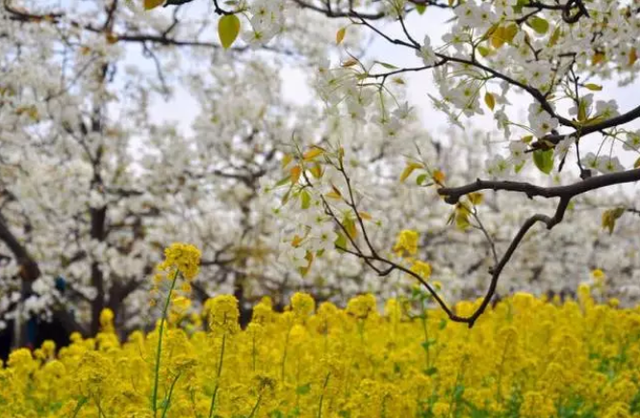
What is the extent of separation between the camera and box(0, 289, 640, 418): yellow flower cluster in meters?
2.69

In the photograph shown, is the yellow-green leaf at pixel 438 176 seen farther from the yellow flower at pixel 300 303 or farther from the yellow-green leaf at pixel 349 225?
the yellow flower at pixel 300 303

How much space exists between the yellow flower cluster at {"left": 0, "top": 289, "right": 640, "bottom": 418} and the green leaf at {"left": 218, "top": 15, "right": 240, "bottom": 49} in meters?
1.02

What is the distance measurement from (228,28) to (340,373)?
1.48 meters

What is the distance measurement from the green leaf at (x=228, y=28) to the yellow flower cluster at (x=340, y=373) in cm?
102

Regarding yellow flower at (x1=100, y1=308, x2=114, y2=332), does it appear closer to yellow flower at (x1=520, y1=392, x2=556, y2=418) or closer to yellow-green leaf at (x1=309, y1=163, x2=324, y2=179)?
yellow flower at (x1=520, y1=392, x2=556, y2=418)

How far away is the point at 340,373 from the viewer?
9.70 ft

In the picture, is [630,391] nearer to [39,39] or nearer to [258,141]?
[39,39]

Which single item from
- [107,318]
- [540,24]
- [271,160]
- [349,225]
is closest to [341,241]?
[349,225]

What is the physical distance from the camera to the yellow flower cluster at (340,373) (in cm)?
269

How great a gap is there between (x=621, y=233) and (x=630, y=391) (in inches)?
651

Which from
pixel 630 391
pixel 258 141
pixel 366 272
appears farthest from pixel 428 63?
pixel 366 272

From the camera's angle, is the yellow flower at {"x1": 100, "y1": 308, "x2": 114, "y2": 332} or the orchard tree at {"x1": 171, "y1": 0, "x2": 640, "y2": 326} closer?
the orchard tree at {"x1": 171, "y1": 0, "x2": 640, "y2": 326}

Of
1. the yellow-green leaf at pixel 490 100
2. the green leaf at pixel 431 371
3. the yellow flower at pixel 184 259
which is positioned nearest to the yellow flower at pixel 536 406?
the green leaf at pixel 431 371

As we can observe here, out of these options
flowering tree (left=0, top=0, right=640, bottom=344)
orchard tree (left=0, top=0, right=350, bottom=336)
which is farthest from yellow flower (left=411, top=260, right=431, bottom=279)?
orchard tree (left=0, top=0, right=350, bottom=336)
